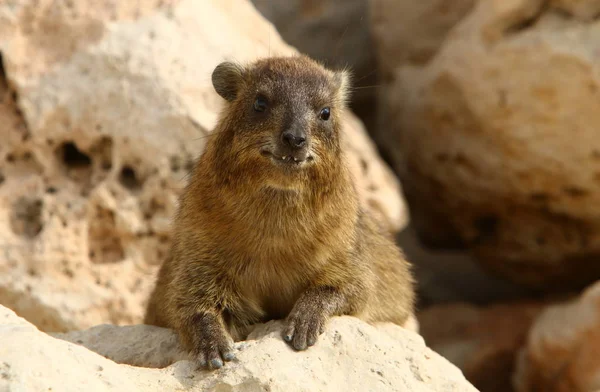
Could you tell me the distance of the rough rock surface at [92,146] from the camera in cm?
794

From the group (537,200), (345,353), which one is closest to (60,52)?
(345,353)

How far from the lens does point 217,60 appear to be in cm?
862

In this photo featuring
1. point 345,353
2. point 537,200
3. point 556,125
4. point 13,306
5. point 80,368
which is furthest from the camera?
point 537,200

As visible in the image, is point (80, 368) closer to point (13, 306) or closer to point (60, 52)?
point (13, 306)

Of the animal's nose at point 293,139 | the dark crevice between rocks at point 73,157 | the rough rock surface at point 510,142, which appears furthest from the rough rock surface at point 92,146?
the rough rock surface at point 510,142

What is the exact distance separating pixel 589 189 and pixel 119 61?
488 cm

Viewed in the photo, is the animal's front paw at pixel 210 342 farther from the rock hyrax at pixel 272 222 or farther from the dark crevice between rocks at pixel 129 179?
the dark crevice between rocks at pixel 129 179

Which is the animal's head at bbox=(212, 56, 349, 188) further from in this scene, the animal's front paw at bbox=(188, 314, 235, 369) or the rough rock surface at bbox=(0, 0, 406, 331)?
the rough rock surface at bbox=(0, 0, 406, 331)

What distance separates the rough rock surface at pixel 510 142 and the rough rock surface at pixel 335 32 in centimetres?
129

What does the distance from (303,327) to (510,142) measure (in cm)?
479

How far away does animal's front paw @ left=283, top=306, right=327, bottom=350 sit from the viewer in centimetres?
555

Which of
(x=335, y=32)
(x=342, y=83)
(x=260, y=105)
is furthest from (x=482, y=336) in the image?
(x=260, y=105)

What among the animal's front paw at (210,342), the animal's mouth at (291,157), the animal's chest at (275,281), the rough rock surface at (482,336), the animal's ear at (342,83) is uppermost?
the animal's ear at (342,83)

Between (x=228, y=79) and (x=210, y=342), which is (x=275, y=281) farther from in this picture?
(x=228, y=79)
